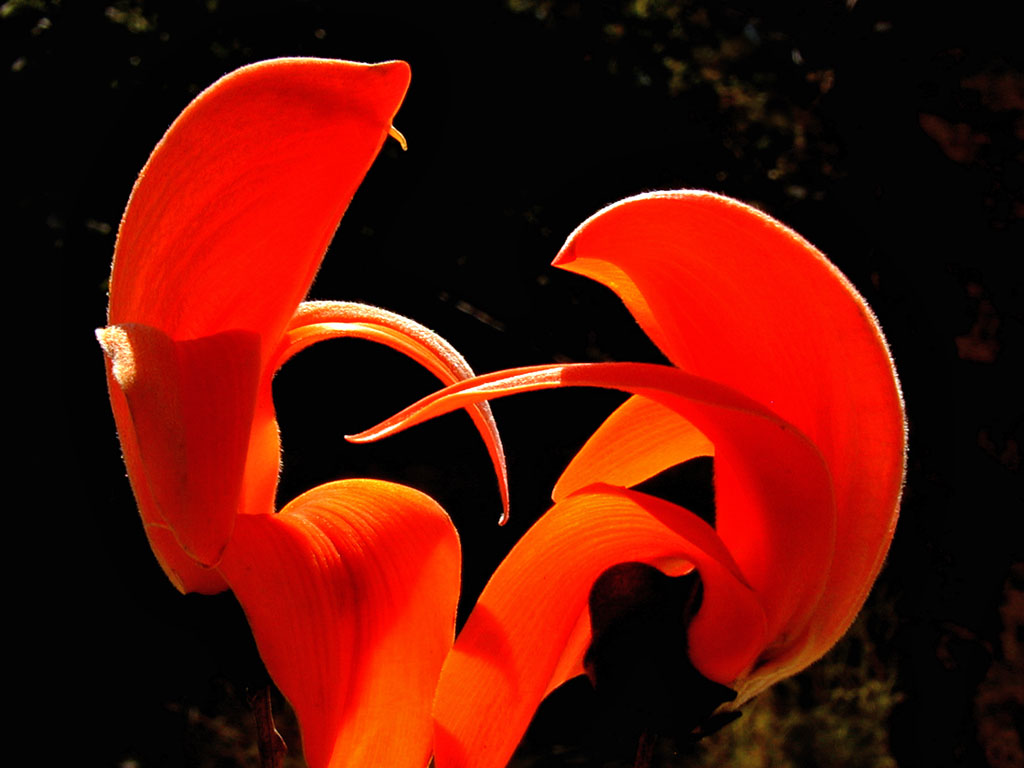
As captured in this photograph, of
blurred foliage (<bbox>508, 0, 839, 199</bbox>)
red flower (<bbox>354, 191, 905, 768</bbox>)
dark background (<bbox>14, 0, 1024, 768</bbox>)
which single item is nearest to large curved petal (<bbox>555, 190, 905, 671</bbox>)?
red flower (<bbox>354, 191, 905, 768</bbox>)

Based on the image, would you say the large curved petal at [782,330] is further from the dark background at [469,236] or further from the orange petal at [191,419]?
the dark background at [469,236]

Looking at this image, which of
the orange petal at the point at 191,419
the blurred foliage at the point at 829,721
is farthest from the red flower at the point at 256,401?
the blurred foliage at the point at 829,721

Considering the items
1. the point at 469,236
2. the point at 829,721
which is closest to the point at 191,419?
the point at 469,236

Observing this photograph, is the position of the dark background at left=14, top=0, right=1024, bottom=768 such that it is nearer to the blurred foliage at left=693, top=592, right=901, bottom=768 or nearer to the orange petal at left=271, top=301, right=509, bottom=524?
the blurred foliage at left=693, top=592, right=901, bottom=768

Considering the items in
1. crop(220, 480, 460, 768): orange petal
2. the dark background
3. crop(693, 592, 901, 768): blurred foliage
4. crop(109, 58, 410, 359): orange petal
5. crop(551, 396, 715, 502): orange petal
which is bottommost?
crop(693, 592, 901, 768): blurred foliage

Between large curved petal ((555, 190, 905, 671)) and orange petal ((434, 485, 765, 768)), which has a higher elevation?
large curved petal ((555, 190, 905, 671))

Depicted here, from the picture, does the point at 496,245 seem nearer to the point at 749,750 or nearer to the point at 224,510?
the point at 749,750

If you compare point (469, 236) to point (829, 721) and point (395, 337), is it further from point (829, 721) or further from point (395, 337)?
point (395, 337)
